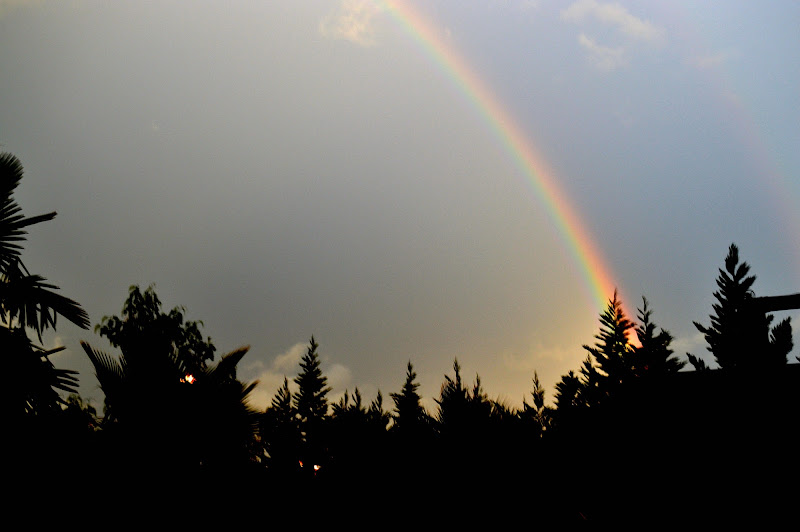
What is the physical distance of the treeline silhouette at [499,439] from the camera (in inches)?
139

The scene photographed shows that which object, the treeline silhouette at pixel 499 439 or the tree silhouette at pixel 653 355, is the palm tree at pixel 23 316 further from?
the tree silhouette at pixel 653 355

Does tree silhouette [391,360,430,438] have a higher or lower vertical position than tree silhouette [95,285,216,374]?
lower

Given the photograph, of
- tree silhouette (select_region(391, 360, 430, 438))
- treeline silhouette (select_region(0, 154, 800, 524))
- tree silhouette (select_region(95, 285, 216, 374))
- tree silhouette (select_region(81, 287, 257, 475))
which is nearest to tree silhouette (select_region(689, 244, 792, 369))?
treeline silhouette (select_region(0, 154, 800, 524))

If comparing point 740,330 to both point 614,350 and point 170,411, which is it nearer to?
point 614,350

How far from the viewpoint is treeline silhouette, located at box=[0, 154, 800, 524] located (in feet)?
11.6

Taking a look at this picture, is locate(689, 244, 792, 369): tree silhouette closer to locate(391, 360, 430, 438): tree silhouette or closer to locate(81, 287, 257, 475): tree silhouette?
locate(391, 360, 430, 438): tree silhouette

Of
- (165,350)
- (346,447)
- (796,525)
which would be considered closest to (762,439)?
(796,525)

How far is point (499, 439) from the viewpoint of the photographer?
3.82 metres

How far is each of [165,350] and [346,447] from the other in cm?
376

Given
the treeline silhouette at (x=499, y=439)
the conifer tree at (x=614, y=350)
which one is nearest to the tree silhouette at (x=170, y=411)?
the treeline silhouette at (x=499, y=439)

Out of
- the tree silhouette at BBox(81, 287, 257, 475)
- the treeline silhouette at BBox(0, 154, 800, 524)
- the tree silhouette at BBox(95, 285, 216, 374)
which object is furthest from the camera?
the tree silhouette at BBox(95, 285, 216, 374)

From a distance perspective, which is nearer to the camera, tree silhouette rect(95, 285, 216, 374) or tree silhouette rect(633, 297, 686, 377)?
tree silhouette rect(633, 297, 686, 377)

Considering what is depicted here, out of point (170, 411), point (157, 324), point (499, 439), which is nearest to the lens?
point (499, 439)

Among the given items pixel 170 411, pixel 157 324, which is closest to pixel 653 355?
pixel 170 411
